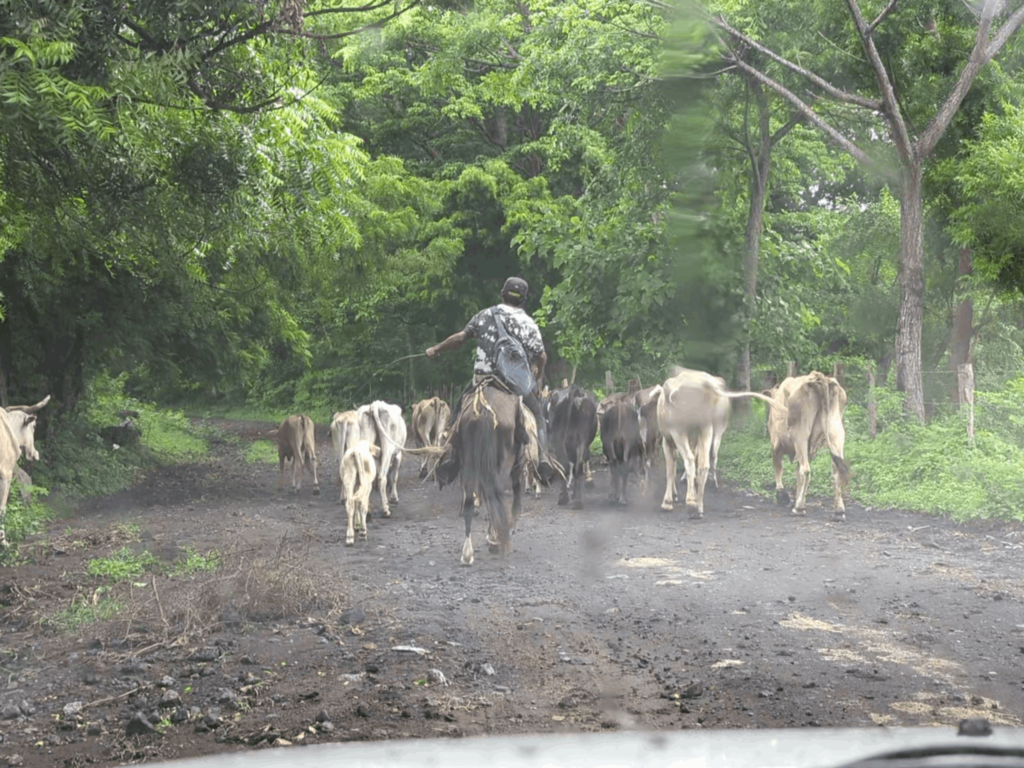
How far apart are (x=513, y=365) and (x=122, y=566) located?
339cm

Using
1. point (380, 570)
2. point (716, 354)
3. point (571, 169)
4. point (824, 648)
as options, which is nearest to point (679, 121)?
point (716, 354)

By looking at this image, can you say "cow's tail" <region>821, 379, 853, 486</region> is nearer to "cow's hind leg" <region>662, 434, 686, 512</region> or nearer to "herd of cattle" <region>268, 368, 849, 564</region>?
"herd of cattle" <region>268, 368, 849, 564</region>

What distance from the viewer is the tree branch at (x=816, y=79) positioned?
163 centimetres

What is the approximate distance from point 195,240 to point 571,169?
252 inches

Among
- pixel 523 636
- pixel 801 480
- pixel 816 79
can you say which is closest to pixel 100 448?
pixel 801 480

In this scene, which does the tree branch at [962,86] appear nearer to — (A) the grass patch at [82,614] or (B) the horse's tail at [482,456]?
(B) the horse's tail at [482,456]

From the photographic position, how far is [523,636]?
18.9 feet

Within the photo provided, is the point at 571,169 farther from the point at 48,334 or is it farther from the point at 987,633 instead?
the point at 48,334

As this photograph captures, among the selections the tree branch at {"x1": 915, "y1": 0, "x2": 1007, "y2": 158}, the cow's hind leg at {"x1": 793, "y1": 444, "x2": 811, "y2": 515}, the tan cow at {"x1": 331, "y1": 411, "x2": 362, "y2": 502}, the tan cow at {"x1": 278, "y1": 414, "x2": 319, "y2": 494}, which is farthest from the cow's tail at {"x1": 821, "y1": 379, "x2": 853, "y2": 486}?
the tree branch at {"x1": 915, "y1": 0, "x2": 1007, "y2": 158}

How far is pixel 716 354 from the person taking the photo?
3.89ft

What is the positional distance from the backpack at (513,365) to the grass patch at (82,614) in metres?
2.82

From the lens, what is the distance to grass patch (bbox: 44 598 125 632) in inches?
254

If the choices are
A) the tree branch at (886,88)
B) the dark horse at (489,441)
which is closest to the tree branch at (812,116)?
the tree branch at (886,88)

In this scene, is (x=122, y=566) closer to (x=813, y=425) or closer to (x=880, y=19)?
(x=813, y=425)
